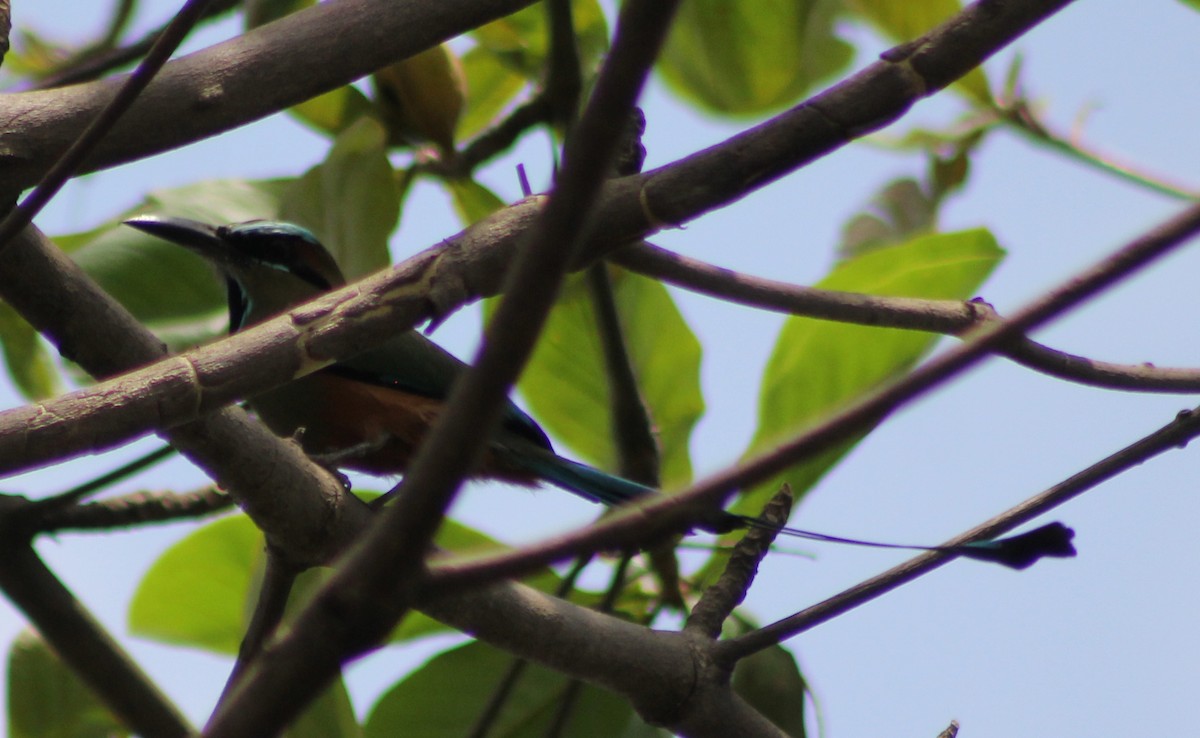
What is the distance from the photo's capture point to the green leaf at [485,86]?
370 cm

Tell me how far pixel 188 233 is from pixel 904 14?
201 centimetres

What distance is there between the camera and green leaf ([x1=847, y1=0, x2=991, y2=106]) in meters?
3.16

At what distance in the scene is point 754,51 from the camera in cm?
328

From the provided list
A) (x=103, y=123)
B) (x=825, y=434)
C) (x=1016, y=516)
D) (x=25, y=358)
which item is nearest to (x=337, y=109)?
(x=25, y=358)

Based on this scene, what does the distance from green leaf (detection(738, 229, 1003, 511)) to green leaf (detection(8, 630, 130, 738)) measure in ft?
5.71

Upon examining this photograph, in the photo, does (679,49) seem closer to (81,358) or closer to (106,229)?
(106,229)

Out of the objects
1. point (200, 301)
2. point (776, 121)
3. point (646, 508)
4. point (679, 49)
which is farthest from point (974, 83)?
point (646, 508)

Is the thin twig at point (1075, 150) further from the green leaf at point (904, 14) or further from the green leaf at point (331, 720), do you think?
the green leaf at point (331, 720)

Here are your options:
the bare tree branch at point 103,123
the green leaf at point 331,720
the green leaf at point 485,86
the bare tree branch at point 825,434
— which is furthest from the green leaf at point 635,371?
the bare tree branch at point 825,434

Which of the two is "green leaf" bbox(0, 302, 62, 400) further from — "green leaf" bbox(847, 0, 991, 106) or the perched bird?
"green leaf" bbox(847, 0, 991, 106)

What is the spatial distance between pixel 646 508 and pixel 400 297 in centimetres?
90

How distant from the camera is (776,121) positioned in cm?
164

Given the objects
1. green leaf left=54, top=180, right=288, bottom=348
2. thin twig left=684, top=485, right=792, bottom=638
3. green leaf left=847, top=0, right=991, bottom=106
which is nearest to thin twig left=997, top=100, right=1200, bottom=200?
green leaf left=847, top=0, right=991, bottom=106

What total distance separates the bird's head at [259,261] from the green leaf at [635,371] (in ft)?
2.21
